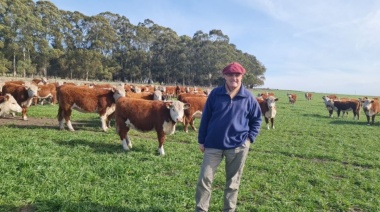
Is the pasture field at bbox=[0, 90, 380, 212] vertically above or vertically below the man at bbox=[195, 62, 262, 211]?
below

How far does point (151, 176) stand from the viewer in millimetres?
6855

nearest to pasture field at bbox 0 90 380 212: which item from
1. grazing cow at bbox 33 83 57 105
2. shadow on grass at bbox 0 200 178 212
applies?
shadow on grass at bbox 0 200 178 212

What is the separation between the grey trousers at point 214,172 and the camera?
4504 millimetres

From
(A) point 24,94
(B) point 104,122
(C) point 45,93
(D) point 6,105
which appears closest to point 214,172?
(B) point 104,122

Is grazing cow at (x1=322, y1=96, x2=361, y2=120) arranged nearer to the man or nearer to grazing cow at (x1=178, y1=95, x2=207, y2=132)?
grazing cow at (x1=178, y1=95, x2=207, y2=132)

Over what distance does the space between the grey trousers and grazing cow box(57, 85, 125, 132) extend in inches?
330

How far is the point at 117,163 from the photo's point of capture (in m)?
7.35

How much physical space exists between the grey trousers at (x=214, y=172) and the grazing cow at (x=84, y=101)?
8387mm

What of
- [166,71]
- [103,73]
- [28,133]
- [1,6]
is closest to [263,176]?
[28,133]

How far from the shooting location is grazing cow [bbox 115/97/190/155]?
29.7 ft

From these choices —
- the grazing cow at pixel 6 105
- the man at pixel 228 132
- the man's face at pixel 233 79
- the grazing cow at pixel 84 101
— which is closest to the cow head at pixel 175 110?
the grazing cow at pixel 84 101

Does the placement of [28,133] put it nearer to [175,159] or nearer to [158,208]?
[175,159]

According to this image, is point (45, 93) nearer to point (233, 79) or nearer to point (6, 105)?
point (6, 105)

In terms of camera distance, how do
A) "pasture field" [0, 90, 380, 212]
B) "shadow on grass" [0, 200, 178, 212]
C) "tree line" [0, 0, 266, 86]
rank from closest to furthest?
"shadow on grass" [0, 200, 178, 212] < "pasture field" [0, 90, 380, 212] < "tree line" [0, 0, 266, 86]
